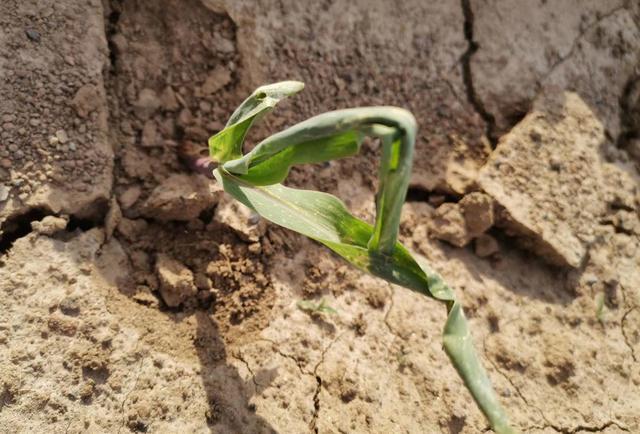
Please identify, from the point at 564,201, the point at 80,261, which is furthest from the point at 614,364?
the point at 80,261

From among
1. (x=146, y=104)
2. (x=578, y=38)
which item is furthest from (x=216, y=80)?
(x=578, y=38)

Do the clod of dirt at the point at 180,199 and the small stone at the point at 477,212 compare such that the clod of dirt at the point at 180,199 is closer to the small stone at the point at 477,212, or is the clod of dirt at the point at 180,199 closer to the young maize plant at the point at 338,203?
the young maize plant at the point at 338,203

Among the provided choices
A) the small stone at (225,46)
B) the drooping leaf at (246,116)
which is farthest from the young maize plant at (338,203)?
the small stone at (225,46)

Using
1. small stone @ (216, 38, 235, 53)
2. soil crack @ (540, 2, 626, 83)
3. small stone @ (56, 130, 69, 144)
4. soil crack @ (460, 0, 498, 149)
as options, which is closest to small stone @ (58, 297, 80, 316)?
small stone @ (56, 130, 69, 144)

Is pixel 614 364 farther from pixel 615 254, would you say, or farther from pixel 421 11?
pixel 421 11

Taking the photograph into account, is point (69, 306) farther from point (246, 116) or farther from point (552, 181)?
point (552, 181)

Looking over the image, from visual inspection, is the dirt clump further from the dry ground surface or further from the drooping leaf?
the drooping leaf
